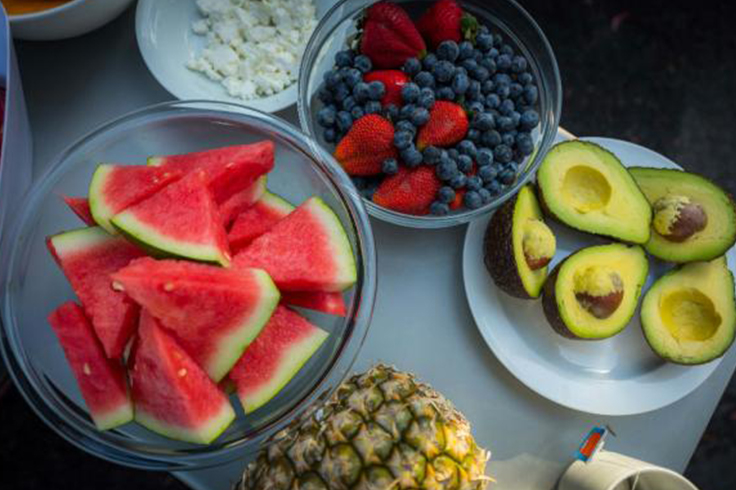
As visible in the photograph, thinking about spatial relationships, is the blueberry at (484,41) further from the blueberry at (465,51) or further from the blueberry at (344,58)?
the blueberry at (344,58)

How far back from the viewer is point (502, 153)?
941 mm

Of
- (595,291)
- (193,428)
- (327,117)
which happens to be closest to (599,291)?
(595,291)

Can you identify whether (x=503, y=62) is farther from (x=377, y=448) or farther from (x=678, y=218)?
(x=377, y=448)

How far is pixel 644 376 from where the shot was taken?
1029 millimetres

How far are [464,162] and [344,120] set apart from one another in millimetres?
168

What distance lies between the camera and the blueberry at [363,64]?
97 cm

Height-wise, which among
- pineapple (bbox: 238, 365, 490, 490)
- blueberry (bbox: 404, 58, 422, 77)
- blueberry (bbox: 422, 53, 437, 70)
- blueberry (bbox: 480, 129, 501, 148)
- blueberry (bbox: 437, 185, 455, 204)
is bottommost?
pineapple (bbox: 238, 365, 490, 490)

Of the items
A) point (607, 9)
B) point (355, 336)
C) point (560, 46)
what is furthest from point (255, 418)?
point (607, 9)

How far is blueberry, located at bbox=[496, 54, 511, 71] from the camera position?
3.18 ft

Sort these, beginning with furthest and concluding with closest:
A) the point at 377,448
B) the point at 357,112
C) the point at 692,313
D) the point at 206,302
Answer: the point at 692,313, the point at 357,112, the point at 377,448, the point at 206,302

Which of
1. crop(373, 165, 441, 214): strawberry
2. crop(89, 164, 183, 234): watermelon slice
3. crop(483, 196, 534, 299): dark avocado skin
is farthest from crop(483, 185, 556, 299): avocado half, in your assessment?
crop(89, 164, 183, 234): watermelon slice

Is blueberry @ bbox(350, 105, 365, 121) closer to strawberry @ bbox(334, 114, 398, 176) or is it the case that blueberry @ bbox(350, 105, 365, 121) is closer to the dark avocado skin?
strawberry @ bbox(334, 114, 398, 176)

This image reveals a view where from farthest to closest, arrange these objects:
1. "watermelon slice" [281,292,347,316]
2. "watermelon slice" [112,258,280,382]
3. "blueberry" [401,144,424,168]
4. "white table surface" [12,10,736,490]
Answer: "white table surface" [12,10,736,490]
"blueberry" [401,144,424,168]
"watermelon slice" [281,292,347,316]
"watermelon slice" [112,258,280,382]

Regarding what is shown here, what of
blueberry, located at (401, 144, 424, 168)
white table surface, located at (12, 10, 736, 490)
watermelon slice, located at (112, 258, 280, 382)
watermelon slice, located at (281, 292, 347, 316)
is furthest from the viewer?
white table surface, located at (12, 10, 736, 490)
